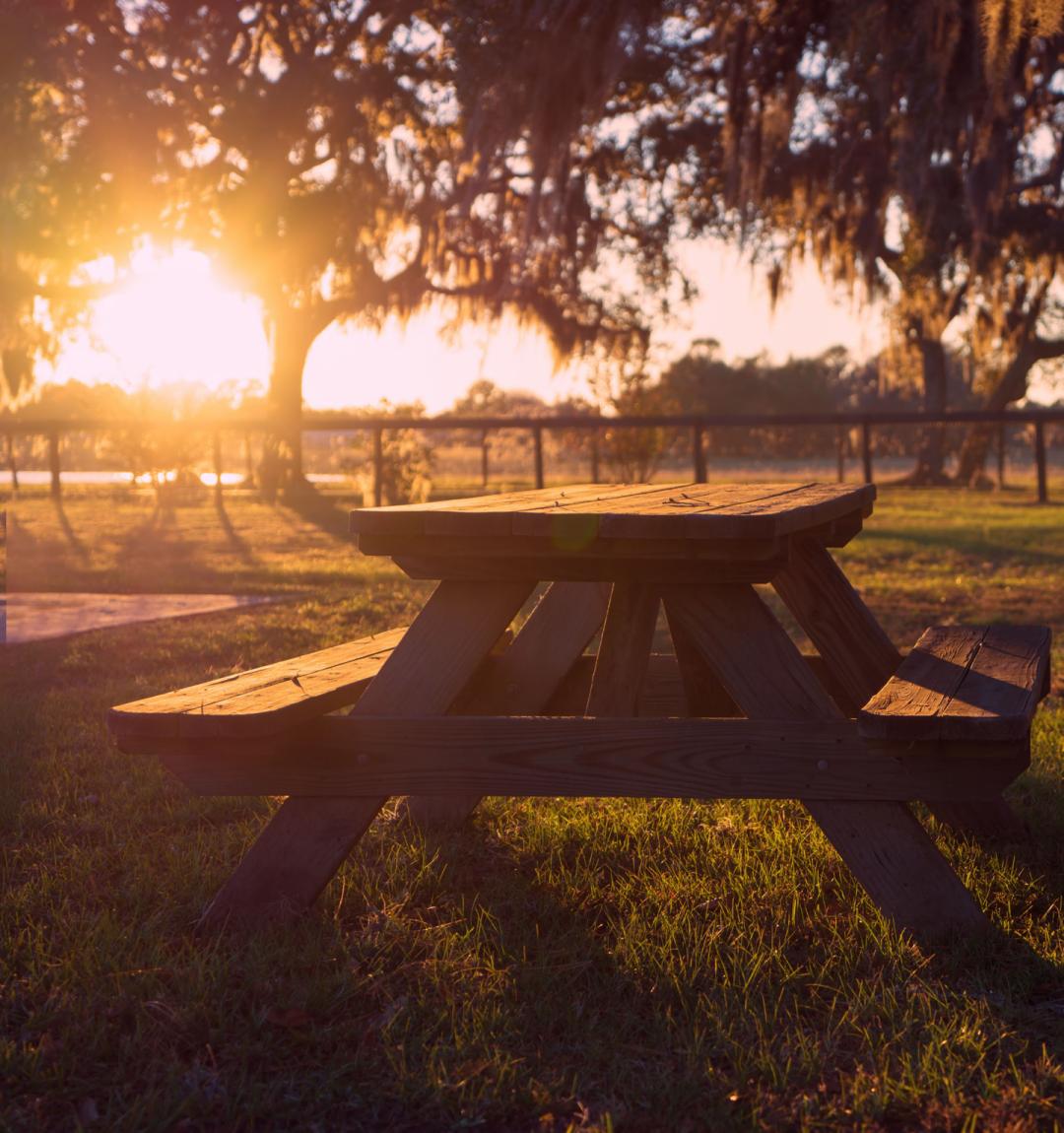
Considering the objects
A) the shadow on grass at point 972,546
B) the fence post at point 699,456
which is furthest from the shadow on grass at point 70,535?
the shadow on grass at point 972,546

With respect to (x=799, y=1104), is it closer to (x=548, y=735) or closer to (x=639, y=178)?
(x=548, y=735)

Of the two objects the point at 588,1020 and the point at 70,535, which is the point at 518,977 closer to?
Answer: the point at 588,1020

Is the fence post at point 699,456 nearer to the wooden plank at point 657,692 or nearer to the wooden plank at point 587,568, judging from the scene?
the wooden plank at point 657,692

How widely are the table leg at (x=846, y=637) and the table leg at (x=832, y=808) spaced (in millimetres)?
509

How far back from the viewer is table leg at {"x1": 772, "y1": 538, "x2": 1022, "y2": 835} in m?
3.47

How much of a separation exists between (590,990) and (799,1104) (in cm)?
56

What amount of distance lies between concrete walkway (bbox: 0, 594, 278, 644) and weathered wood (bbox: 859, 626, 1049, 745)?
496 centimetres

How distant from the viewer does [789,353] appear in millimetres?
60906

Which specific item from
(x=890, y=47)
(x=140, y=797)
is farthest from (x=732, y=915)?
(x=890, y=47)

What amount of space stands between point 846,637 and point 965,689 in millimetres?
786

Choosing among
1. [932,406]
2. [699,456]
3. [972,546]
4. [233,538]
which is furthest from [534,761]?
[932,406]

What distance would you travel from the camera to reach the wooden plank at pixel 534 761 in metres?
2.78

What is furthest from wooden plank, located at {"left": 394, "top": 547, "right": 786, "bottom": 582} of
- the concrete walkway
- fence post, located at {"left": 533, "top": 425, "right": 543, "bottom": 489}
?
fence post, located at {"left": 533, "top": 425, "right": 543, "bottom": 489}

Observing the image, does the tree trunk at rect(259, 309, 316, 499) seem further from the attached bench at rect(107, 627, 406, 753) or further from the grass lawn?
the attached bench at rect(107, 627, 406, 753)
